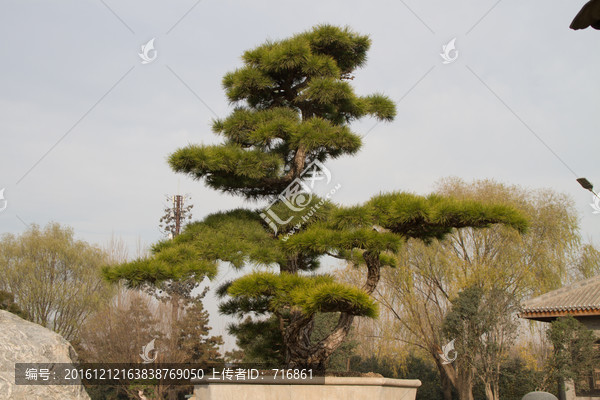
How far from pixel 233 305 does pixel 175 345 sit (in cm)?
979

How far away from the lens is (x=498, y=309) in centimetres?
1338

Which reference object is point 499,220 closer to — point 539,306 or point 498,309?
point 539,306

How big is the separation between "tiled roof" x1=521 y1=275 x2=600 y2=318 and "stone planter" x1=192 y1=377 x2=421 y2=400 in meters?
7.62

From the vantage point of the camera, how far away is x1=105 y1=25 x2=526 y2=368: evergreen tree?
16.6 feet

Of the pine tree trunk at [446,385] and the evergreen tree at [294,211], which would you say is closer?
the evergreen tree at [294,211]

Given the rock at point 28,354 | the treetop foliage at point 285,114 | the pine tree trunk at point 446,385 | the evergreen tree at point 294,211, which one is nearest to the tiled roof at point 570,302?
the pine tree trunk at point 446,385

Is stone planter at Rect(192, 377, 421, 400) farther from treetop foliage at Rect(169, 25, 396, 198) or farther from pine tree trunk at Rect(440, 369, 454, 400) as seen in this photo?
pine tree trunk at Rect(440, 369, 454, 400)

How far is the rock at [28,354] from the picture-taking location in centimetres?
684

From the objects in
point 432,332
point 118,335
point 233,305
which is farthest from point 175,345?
point 233,305

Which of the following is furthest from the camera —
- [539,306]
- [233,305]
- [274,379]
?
[539,306]

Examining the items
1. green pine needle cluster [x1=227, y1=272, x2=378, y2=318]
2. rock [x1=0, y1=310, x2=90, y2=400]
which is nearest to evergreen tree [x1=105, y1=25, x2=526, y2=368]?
green pine needle cluster [x1=227, y1=272, x2=378, y2=318]

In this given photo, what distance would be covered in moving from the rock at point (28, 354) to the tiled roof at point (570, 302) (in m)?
9.41

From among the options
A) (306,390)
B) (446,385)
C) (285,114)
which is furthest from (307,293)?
(446,385)

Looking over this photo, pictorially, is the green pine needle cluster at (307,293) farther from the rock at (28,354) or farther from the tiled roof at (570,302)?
the tiled roof at (570,302)
